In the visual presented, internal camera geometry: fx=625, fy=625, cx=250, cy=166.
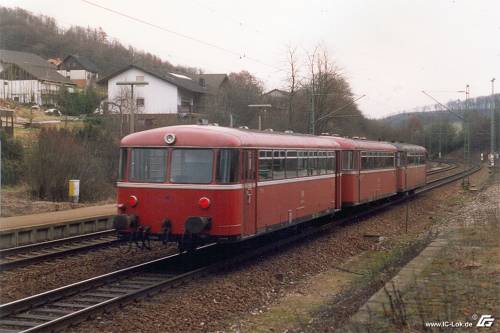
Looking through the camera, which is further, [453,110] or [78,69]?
[78,69]

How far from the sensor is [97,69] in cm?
6656

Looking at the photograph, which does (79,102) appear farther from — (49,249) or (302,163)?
(302,163)

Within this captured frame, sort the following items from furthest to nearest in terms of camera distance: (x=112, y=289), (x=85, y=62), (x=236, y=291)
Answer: (x=85, y=62), (x=236, y=291), (x=112, y=289)

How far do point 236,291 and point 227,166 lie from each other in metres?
2.58

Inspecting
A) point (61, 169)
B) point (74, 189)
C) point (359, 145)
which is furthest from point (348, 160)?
point (61, 169)

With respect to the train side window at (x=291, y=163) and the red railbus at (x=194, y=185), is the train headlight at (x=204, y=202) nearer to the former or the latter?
the red railbus at (x=194, y=185)

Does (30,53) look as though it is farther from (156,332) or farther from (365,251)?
(156,332)

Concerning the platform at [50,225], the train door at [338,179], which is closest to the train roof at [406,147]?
the train door at [338,179]

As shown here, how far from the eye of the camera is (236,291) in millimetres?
11125

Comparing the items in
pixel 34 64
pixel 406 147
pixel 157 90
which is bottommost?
pixel 406 147

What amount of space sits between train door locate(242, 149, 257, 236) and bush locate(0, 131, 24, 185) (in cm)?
1766

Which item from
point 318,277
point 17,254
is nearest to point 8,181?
point 17,254

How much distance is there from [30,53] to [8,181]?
97.9ft

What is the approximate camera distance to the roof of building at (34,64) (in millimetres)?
47531
